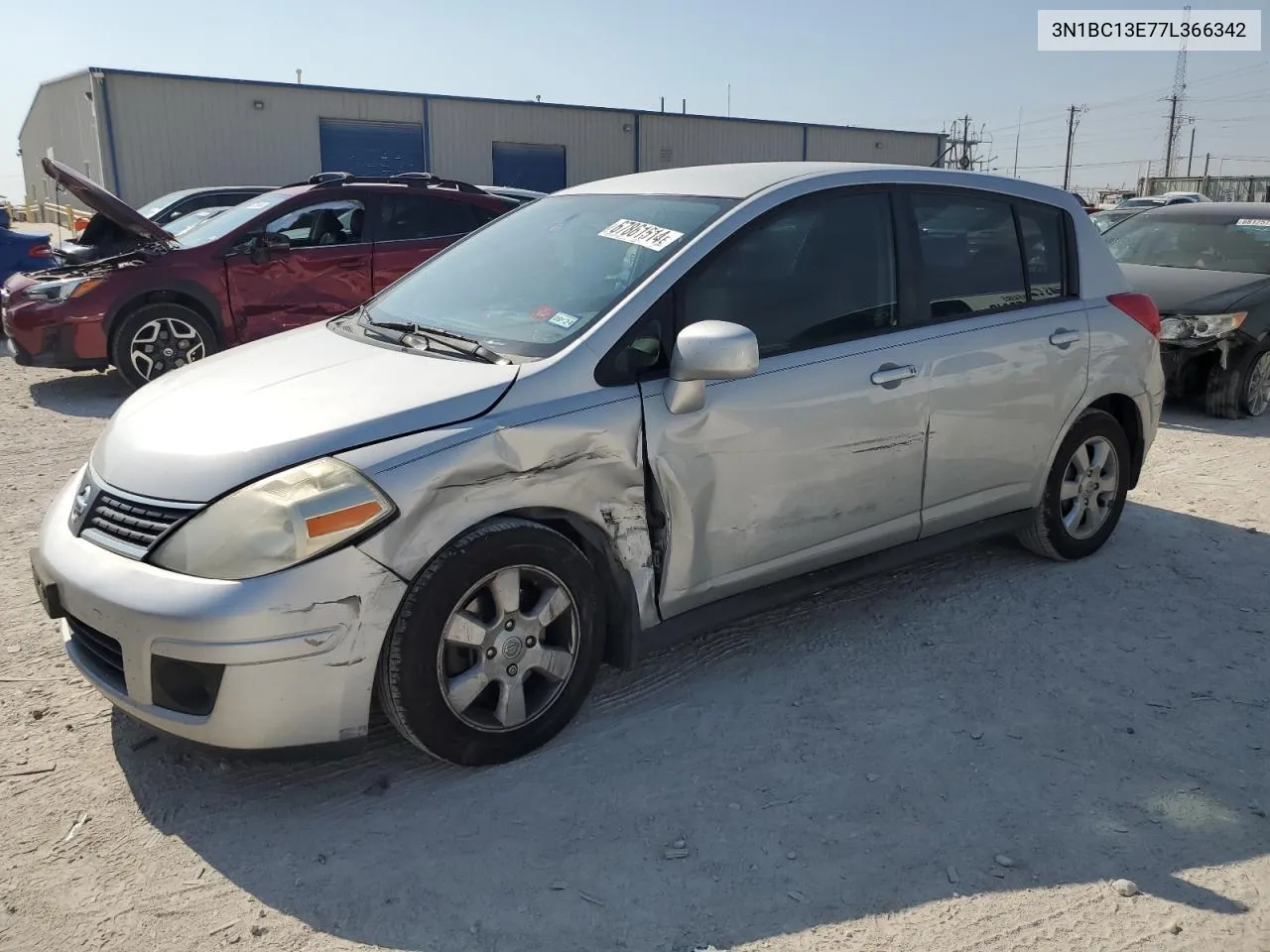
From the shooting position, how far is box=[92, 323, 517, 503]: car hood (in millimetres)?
2762

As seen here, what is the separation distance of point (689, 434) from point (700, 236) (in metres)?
0.68

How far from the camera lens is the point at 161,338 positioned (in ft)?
26.9

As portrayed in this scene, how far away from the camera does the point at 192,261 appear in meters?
8.14

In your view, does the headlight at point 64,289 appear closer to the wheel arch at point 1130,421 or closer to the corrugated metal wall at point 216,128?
the wheel arch at point 1130,421

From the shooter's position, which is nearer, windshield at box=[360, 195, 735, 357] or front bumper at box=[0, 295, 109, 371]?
windshield at box=[360, 195, 735, 357]

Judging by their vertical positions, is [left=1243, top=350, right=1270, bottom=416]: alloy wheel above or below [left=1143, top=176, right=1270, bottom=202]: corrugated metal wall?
below

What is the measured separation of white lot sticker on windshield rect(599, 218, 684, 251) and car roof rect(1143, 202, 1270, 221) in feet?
24.4

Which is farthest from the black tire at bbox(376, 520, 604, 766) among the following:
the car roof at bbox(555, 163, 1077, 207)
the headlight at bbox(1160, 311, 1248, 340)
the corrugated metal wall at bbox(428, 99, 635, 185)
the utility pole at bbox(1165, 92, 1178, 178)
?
the utility pole at bbox(1165, 92, 1178, 178)

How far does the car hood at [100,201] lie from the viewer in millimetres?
7770

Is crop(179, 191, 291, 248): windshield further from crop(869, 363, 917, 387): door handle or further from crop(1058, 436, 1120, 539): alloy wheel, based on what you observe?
crop(1058, 436, 1120, 539): alloy wheel

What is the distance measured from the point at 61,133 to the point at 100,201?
106ft

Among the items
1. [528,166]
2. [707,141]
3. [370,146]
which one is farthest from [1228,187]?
[370,146]

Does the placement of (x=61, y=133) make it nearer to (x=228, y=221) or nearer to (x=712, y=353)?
(x=228, y=221)

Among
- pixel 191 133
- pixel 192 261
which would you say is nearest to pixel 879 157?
pixel 191 133
